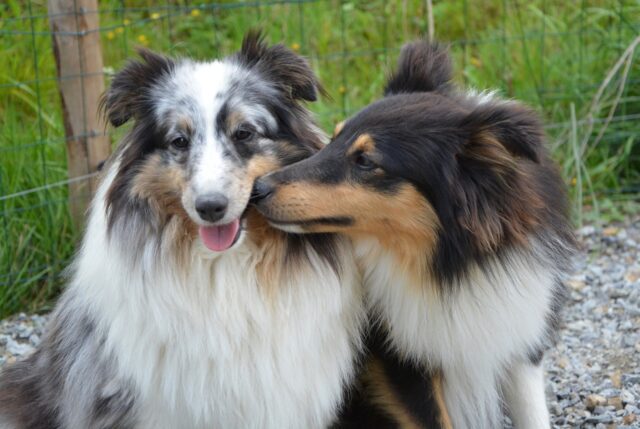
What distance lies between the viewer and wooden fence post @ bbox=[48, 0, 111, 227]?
5078mm

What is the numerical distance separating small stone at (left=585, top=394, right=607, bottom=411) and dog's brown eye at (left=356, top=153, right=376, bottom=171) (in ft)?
5.58

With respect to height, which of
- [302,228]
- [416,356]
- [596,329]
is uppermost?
[302,228]

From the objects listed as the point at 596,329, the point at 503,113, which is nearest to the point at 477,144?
the point at 503,113

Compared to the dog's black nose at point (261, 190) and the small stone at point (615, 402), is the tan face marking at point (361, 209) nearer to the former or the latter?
the dog's black nose at point (261, 190)

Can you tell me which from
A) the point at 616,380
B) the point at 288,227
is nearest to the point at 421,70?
the point at 288,227

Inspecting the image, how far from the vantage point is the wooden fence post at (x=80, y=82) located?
16.7ft

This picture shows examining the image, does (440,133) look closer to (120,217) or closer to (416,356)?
(416,356)

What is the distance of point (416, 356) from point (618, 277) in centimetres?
263

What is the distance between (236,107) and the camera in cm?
329

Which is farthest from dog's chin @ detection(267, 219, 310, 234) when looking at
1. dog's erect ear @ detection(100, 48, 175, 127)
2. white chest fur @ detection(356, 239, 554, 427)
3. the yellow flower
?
the yellow flower

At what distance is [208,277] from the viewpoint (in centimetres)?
334

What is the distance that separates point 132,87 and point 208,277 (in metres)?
0.76

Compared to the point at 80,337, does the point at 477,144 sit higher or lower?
higher

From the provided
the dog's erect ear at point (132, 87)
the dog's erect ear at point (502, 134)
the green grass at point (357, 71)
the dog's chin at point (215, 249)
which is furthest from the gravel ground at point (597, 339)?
the dog's erect ear at point (132, 87)
